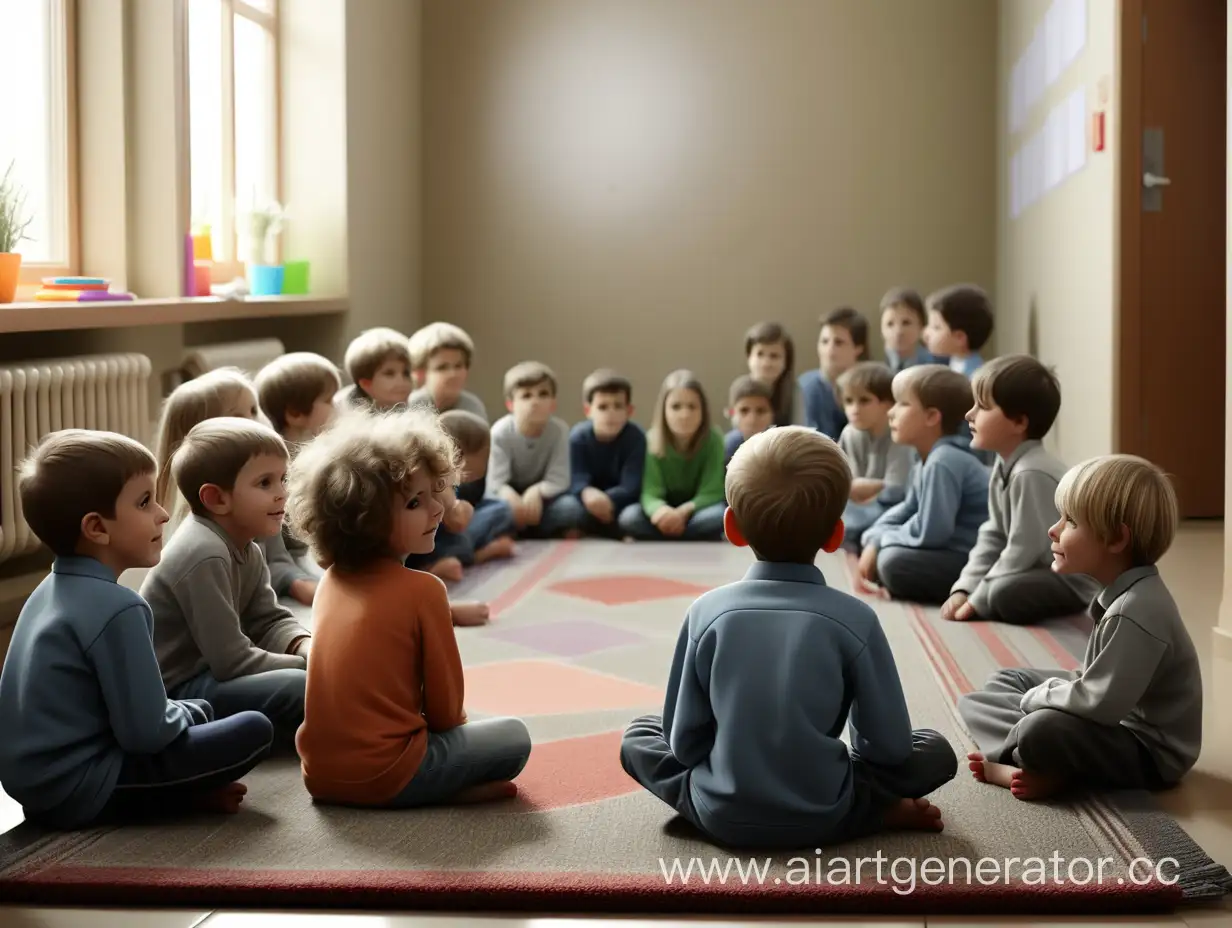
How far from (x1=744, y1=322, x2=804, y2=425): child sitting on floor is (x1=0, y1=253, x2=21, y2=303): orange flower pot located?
9.86 ft

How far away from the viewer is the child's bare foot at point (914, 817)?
212 cm

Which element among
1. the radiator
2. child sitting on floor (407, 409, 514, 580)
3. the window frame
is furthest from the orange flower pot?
child sitting on floor (407, 409, 514, 580)

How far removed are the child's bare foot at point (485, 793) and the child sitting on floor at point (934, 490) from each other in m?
1.86

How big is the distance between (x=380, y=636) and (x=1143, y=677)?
1.13 m

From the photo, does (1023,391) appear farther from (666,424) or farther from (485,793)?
(666,424)

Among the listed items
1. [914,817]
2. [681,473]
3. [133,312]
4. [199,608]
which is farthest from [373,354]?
[914,817]

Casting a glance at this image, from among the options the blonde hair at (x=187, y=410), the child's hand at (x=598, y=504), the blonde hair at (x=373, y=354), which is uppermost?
the blonde hair at (x=373, y=354)

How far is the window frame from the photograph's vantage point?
431 cm

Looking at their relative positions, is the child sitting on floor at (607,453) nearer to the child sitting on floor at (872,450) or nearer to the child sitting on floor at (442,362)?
the child sitting on floor at (442,362)

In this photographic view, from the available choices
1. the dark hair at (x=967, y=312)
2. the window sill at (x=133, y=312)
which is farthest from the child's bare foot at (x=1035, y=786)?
the dark hair at (x=967, y=312)

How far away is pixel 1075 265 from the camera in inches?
203

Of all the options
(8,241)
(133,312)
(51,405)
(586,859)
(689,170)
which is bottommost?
(586,859)

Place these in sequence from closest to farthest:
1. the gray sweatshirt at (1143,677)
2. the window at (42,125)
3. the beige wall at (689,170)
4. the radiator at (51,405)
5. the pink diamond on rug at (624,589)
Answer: the gray sweatshirt at (1143,677), the radiator at (51,405), the pink diamond on rug at (624,589), the window at (42,125), the beige wall at (689,170)

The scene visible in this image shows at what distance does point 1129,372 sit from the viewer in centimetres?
462
